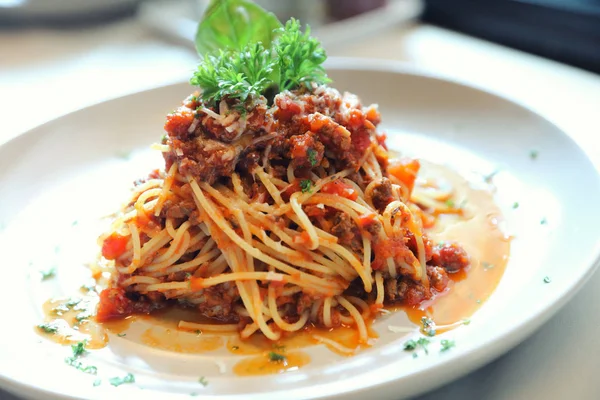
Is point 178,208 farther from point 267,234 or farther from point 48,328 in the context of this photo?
point 48,328

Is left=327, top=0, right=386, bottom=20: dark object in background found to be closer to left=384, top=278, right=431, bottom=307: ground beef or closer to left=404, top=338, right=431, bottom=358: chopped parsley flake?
left=384, top=278, right=431, bottom=307: ground beef

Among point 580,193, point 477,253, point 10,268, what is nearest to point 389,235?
point 477,253

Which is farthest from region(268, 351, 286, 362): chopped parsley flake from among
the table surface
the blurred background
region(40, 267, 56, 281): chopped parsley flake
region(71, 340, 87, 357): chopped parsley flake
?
the blurred background

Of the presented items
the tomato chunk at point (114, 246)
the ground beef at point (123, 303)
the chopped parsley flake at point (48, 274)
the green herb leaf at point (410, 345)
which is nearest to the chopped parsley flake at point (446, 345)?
the green herb leaf at point (410, 345)

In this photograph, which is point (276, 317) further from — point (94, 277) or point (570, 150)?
point (570, 150)

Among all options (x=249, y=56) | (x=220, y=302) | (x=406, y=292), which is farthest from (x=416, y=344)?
(x=249, y=56)

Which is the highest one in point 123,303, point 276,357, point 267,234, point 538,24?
point 538,24

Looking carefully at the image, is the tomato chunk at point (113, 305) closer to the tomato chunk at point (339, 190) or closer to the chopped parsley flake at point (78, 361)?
the chopped parsley flake at point (78, 361)
